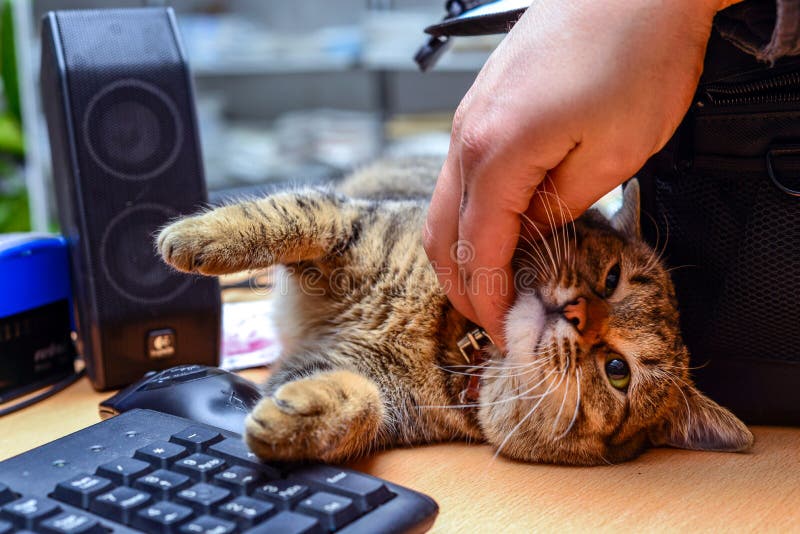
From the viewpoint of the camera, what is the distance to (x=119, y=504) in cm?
57

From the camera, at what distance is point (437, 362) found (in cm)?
100

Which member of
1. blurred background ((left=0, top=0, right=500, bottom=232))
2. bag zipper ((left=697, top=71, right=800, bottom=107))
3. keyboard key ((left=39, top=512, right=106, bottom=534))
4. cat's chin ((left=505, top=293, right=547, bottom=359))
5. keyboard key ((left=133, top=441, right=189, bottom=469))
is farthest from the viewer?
blurred background ((left=0, top=0, right=500, bottom=232))

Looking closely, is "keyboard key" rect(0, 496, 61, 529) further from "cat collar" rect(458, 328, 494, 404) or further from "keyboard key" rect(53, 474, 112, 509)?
"cat collar" rect(458, 328, 494, 404)

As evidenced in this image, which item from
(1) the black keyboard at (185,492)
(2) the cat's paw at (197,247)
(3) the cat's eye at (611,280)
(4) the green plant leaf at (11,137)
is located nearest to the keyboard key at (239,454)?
(1) the black keyboard at (185,492)

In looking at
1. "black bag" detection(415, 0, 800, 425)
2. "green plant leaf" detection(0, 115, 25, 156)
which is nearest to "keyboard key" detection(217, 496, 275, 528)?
"black bag" detection(415, 0, 800, 425)

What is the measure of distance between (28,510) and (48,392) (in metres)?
0.48

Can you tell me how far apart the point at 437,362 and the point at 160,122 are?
1.63 feet

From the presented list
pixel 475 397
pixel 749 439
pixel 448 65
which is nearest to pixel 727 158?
pixel 749 439

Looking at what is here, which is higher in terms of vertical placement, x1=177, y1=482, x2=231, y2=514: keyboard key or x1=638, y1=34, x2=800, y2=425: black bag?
x1=638, y1=34, x2=800, y2=425: black bag

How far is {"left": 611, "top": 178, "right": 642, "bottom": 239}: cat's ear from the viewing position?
1.02 metres

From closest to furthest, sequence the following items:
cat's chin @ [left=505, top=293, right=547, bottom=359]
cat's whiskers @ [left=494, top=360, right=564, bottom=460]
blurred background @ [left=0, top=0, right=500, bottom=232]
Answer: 1. cat's whiskers @ [left=494, top=360, right=564, bottom=460]
2. cat's chin @ [left=505, top=293, right=547, bottom=359]
3. blurred background @ [left=0, top=0, right=500, bottom=232]

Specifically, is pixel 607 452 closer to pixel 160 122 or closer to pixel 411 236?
pixel 411 236

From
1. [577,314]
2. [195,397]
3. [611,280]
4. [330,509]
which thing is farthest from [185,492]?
[611,280]

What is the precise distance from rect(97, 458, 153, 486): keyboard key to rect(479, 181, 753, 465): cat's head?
41 centimetres
